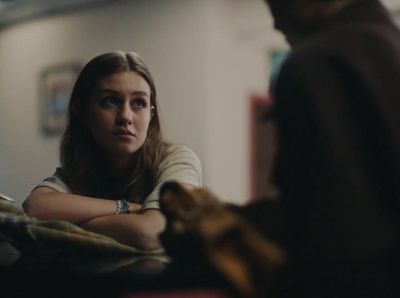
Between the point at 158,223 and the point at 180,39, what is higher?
the point at 180,39

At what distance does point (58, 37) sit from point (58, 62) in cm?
11

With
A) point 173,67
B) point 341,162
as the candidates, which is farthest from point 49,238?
point 173,67

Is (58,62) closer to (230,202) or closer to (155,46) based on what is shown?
(155,46)

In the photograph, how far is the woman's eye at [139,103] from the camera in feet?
2.34

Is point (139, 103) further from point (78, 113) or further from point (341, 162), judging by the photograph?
point (341, 162)

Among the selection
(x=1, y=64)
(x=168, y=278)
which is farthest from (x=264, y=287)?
(x=1, y=64)

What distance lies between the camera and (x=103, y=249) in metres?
0.61

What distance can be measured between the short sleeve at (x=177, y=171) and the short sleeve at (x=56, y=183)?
0.11 metres

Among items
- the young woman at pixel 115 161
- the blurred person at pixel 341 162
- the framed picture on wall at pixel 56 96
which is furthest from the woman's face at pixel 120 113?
the blurred person at pixel 341 162

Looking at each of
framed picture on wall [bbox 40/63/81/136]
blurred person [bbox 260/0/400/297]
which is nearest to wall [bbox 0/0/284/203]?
framed picture on wall [bbox 40/63/81/136]

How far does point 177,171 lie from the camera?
739 mm

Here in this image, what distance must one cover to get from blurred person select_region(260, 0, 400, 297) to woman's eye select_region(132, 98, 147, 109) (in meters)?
0.27

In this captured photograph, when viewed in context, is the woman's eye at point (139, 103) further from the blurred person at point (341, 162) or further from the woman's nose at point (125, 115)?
the blurred person at point (341, 162)

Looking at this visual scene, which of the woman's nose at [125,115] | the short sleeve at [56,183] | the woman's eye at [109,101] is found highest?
the woman's eye at [109,101]
